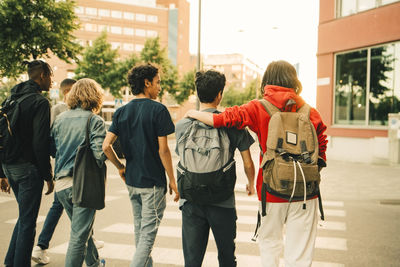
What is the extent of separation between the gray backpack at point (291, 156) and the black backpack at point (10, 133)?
93.7 inches

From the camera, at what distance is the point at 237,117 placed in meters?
2.72

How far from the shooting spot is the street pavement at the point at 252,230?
4.51 meters

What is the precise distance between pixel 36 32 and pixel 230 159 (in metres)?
14.2

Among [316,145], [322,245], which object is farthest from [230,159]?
[322,245]

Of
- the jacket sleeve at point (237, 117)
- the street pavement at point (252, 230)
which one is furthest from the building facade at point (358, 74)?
the jacket sleeve at point (237, 117)

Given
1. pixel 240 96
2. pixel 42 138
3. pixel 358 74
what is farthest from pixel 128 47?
pixel 42 138

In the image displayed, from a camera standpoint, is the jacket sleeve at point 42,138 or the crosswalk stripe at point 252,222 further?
the crosswalk stripe at point 252,222

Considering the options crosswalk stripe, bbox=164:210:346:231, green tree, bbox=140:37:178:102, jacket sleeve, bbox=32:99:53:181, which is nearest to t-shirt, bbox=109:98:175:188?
jacket sleeve, bbox=32:99:53:181

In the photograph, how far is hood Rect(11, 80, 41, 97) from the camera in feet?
12.2

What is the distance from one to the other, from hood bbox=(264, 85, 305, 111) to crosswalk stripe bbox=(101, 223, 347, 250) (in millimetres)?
→ 2912

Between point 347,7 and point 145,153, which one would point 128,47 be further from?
point 145,153

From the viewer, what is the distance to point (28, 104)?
12.0ft

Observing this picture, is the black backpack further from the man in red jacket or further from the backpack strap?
the backpack strap

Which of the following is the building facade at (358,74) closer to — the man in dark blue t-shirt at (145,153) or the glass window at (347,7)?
the glass window at (347,7)
